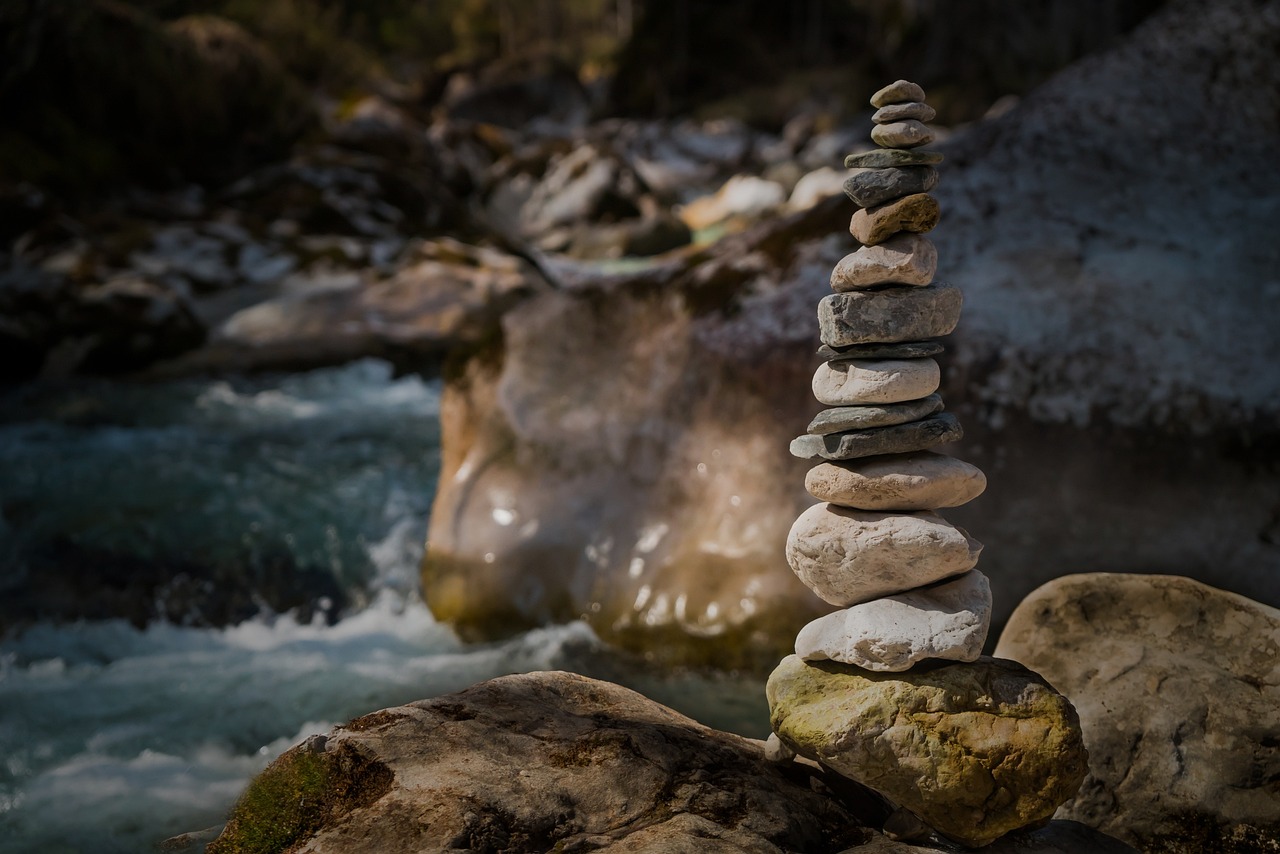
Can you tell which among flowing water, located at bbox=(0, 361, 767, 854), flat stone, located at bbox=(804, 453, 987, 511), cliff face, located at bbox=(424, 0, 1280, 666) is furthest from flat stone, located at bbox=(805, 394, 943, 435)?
flowing water, located at bbox=(0, 361, 767, 854)

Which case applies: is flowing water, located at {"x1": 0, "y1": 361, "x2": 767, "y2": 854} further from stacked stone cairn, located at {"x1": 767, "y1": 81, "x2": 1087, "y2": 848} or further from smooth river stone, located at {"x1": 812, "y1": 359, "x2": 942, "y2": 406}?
smooth river stone, located at {"x1": 812, "y1": 359, "x2": 942, "y2": 406}

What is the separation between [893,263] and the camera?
11.3 feet

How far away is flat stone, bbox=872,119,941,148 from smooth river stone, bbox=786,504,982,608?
1339 millimetres

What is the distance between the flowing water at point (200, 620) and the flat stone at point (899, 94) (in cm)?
305

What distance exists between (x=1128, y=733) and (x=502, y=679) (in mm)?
2471

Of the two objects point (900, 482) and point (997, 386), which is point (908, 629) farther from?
point (997, 386)

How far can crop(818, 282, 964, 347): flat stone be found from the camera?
3469mm

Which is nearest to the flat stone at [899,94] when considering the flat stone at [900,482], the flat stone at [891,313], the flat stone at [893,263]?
the flat stone at [893,263]

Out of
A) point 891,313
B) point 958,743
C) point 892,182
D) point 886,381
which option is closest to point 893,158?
point 892,182

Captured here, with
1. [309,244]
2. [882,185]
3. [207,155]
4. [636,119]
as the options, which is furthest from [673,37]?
[882,185]

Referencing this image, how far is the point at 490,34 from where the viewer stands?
1849 inches

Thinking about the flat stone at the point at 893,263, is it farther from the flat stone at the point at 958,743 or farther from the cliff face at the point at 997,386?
the cliff face at the point at 997,386

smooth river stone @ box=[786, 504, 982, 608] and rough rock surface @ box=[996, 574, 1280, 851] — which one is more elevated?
smooth river stone @ box=[786, 504, 982, 608]

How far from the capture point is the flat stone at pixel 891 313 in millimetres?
3469
